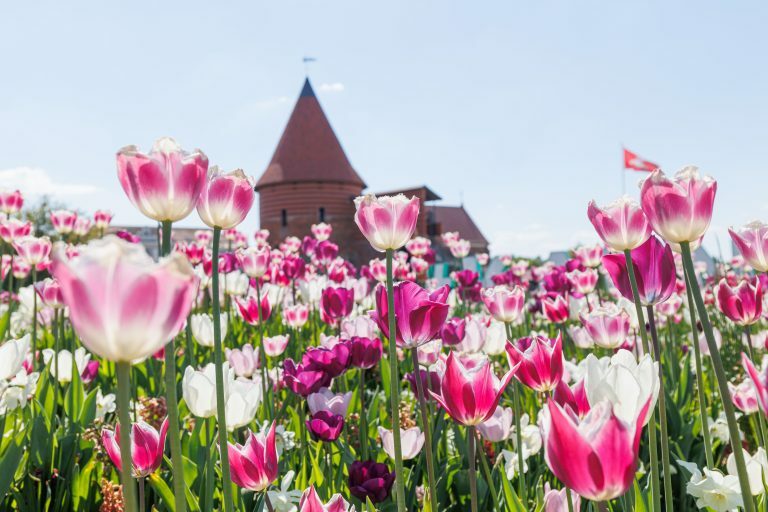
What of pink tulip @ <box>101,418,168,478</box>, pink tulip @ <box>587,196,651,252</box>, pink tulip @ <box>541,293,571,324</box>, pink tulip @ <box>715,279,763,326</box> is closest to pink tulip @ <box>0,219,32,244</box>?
pink tulip @ <box>101,418,168,478</box>

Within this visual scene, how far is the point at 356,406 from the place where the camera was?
311cm

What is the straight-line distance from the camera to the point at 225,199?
1.25m

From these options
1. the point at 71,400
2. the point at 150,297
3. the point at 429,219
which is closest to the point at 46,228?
the point at 429,219

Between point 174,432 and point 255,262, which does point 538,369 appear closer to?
point 174,432

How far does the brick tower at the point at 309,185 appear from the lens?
128ft

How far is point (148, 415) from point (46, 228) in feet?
122

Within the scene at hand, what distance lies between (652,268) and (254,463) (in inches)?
40.2

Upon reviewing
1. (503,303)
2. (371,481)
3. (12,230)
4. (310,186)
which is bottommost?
(371,481)

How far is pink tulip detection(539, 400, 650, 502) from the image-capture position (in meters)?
0.76

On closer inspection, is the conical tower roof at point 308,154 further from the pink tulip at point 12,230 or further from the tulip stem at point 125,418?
the tulip stem at point 125,418

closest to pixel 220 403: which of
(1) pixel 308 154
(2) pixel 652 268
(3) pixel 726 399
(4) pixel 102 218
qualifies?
(3) pixel 726 399

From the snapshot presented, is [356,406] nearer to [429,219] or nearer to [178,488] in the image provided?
[178,488]

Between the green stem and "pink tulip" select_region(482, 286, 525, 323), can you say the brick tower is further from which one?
the green stem

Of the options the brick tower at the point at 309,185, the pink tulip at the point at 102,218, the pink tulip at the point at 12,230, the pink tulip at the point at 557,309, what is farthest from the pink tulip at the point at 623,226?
the brick tower at the point at 309,185
